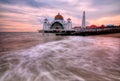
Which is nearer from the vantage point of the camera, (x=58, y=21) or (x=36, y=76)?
(x=36, y=76)

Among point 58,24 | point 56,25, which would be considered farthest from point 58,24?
point 56,25

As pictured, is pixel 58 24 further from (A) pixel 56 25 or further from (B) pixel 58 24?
(A) pixel 56 25

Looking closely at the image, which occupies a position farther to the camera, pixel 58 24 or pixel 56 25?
pixel 56 25

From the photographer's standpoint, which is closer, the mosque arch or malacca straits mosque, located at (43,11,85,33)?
malacca straits mosque, located at (43,11,85,33)

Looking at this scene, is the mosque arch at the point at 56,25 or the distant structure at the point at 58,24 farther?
the mosque arch at the point at 56,25

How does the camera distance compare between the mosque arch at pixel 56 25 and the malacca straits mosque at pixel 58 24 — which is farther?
the mosque arch at pixel 56 25

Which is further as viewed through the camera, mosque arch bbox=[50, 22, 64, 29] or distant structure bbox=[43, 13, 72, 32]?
mosque arch bbox=[50, 22, 64, 29]

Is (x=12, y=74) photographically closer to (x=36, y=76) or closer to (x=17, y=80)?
(x=17, y=80)

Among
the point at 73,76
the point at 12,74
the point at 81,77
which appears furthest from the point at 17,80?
the point at 81,77

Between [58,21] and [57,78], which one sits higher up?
[58,21]

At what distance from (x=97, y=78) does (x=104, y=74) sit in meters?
0.25

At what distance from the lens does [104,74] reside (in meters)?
1.98

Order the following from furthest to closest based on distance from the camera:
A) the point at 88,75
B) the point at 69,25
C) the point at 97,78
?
the point at 69,25, the point at 88,75, the point at 97,78

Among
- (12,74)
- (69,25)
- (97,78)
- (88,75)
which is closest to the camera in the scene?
(97,78)
